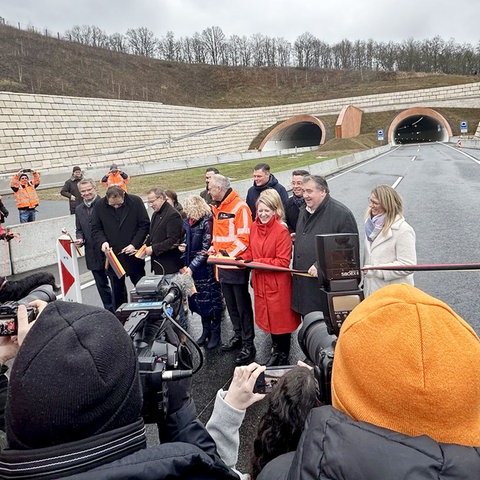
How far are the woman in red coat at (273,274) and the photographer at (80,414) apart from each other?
3.26 m

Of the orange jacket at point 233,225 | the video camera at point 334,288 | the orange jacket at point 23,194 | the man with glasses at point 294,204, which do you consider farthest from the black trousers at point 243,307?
the orange jacket at point 23,194

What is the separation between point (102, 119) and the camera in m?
40.2

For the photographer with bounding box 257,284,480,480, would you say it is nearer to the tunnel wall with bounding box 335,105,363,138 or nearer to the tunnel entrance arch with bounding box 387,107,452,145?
the tunnel wall with bounding box 335,105,363,138

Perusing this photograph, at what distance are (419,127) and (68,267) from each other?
7542cm

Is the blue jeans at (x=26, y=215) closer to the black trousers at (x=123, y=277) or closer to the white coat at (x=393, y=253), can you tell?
the black trousers at (x=123, y=277)

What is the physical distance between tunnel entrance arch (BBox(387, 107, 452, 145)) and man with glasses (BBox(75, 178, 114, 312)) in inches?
2187

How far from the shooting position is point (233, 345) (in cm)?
505

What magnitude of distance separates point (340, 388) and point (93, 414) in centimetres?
68

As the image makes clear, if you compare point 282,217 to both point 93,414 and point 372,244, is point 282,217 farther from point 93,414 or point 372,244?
point 93,414

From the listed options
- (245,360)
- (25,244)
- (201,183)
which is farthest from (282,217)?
(201,183)

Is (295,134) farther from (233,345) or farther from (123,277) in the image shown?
(233,345)

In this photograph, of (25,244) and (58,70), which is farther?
(58,70)

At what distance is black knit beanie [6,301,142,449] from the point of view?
1.11 meters

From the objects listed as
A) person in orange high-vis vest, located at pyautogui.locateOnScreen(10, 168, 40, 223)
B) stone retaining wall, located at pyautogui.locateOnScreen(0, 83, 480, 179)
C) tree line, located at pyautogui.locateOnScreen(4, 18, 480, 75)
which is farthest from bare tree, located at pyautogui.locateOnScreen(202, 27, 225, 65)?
person in orange high-vis vest, located at pyautogui.locateOnScreen(10, 168, 40, 223)
